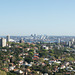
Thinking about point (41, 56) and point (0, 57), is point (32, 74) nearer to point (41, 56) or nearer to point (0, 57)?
point (0, 57)

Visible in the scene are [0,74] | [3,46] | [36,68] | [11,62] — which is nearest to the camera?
[0,74]

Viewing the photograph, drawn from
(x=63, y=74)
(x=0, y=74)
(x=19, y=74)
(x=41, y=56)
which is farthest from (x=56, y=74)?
(x=41, y=56)

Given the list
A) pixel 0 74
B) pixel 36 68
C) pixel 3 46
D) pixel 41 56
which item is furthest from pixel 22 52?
pixel 0 74

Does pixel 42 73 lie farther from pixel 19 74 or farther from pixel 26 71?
pixel 19 74

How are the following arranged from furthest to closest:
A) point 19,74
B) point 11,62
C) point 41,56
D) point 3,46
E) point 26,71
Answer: point 3,46 < point 41,56 < point 11,62 < point 26,71 < point 19,74

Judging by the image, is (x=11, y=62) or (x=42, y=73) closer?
(x=42, y=73)

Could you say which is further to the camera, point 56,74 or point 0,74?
point 56,74

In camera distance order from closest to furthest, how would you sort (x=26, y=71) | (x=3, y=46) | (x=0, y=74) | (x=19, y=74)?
(x=0, y=74) → (x=19, y=74) → (x=26, y=71) → (x=3, y=46)

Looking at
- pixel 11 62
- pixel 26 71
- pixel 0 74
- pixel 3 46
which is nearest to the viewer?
pixel 0 74
